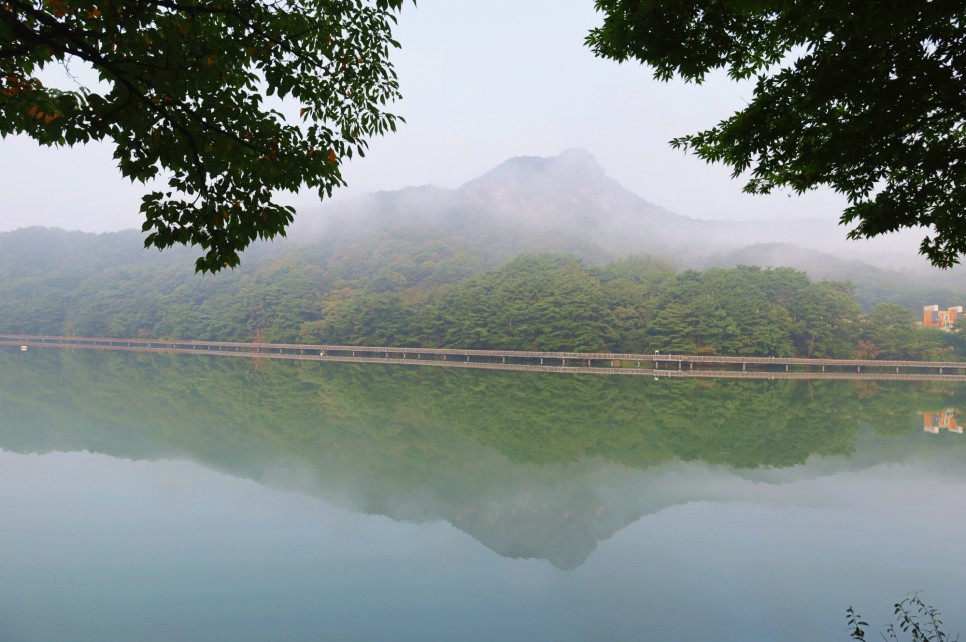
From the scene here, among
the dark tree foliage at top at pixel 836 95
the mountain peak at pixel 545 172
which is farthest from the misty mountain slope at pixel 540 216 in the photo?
the dark tree foliage at top at pixel 836 95

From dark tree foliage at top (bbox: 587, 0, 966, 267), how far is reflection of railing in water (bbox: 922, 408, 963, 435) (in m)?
14.9

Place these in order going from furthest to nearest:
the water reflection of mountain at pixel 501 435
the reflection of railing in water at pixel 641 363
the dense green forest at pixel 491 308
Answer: the dense green forest at pixel 491 308 → the reflection of railing in water at pixel 641 363 → the water reflection of mountain at pixel 501 435

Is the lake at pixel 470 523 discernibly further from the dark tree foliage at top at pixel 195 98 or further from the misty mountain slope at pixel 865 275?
the misty mountain slope at pixel 865 275

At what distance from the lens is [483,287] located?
3694 cm

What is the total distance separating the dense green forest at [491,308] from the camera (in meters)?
30.3

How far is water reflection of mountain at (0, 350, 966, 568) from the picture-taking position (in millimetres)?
8391

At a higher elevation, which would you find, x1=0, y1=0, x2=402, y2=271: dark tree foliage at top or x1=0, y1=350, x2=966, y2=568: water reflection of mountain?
x1=0, y1=0, x2=402, y2=271: dark tree foliage at top

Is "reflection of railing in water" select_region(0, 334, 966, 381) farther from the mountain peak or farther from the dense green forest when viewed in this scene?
the mountain peak

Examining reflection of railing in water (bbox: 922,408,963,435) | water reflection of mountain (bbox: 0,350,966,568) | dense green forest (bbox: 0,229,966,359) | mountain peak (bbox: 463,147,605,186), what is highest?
mountain peak (bbox: 463,147,605,186)

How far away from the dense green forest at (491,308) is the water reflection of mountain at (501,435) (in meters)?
6.96

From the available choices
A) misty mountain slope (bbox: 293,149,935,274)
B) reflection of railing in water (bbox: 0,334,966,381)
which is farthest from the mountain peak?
reflection of railing in water (bbox: 0,334,966,381)

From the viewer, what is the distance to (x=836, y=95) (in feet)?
9.82

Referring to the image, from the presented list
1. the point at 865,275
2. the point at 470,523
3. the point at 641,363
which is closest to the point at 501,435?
the point at 470,523

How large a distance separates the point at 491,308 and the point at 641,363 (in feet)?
31.9
